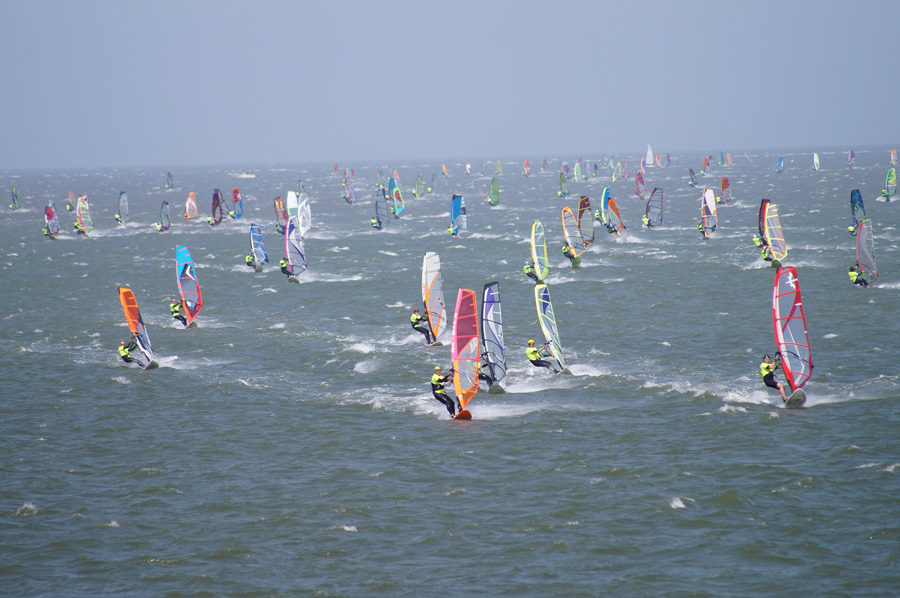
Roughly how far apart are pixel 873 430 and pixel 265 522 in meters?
16.6

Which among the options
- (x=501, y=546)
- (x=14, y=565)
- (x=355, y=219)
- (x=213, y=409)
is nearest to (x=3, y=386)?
(x=213, y=409)

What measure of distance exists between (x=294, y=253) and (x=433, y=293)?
800 inches

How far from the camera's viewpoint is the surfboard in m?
25.2

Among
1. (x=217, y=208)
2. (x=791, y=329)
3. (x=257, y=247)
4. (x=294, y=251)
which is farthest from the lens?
(x=217, y=208)

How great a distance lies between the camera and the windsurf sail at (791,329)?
2531 centimetres

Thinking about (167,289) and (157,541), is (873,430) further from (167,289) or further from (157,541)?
(167,289)

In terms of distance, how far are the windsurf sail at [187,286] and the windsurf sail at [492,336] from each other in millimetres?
17702

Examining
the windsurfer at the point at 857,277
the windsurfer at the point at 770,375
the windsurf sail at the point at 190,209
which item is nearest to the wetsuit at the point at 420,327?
the windsurfer at the point at 770,375

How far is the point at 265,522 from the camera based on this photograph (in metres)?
19.3

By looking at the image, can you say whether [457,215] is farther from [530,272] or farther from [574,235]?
[530,272]

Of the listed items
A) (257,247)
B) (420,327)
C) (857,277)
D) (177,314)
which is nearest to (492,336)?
(420,327)

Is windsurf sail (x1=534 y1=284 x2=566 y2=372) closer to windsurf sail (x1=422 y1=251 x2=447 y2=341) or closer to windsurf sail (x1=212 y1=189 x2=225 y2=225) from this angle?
windsurf sail (x1=422 y1=251 x2=447 y2=341)

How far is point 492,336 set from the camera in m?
27.9

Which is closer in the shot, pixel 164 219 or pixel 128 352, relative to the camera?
pixel 128 352
